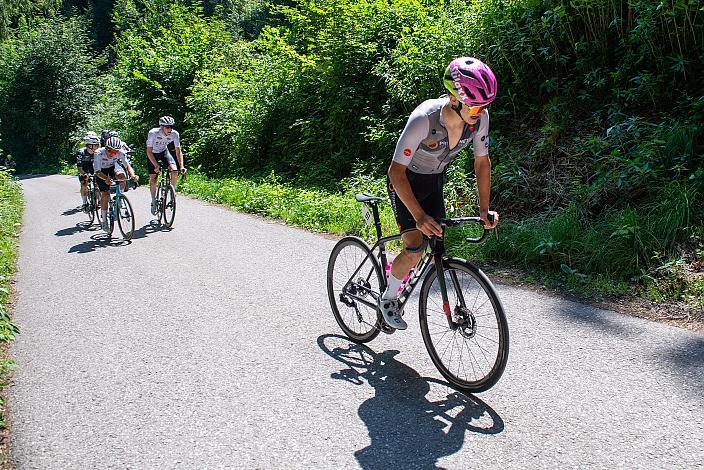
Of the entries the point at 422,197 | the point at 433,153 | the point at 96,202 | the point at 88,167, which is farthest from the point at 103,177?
the point at 433,153

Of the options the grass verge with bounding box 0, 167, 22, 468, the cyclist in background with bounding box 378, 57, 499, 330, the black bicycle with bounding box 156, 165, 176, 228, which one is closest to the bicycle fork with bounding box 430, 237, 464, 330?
the cyclist in background with bounding box 378, 57, 499, 330

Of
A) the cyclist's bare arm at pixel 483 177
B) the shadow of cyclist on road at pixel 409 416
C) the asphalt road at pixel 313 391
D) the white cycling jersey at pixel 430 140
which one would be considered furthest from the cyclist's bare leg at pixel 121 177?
the cyclist's bare arm at pixel 483 177

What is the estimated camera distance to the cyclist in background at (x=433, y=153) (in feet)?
12.1

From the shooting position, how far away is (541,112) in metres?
9.54

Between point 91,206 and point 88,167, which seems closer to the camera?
point 91,206

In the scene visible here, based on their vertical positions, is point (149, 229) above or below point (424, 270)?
below

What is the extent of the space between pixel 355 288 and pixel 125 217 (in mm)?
7199

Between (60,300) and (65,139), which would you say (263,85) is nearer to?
(60,300)

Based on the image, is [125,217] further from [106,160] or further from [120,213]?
[106,160]

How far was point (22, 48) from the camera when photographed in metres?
38.7

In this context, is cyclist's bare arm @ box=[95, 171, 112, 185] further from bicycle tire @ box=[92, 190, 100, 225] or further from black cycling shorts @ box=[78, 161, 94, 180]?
black cycling shorts @ box=[78, 161, 94, 180]

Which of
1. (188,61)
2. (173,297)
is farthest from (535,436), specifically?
(188,61)

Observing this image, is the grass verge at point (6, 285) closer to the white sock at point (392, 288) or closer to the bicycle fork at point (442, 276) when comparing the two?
the white sock at point (392, 288)

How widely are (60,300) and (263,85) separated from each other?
1417 centimetres
